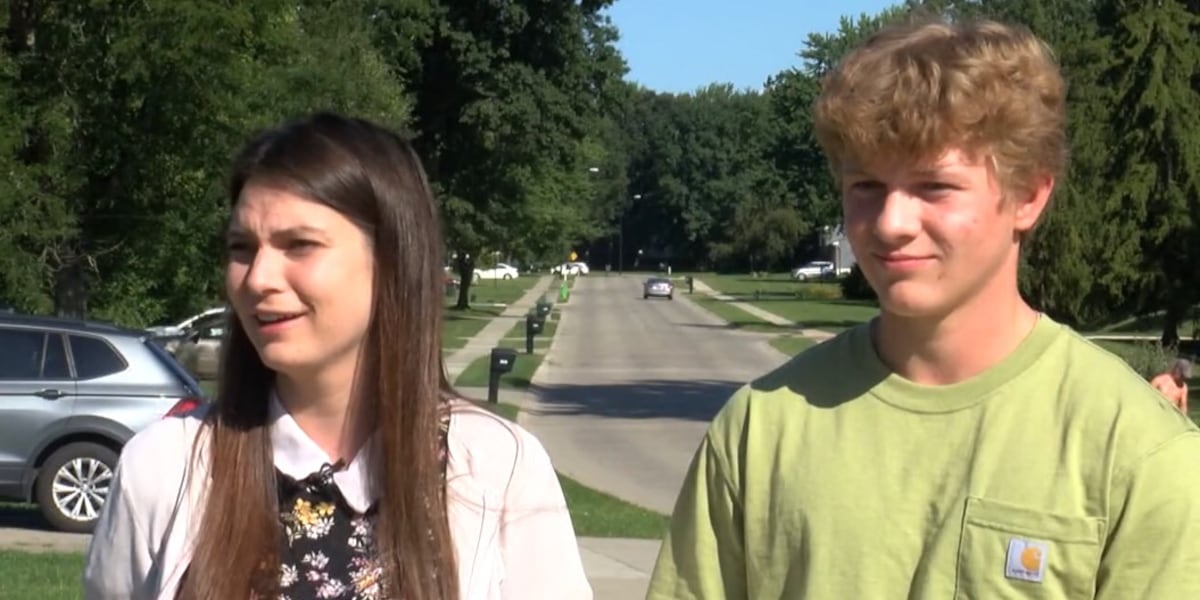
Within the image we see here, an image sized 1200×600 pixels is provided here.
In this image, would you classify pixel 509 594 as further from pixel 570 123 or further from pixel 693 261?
pixel 693 261

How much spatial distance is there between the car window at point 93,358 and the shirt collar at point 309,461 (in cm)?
1187

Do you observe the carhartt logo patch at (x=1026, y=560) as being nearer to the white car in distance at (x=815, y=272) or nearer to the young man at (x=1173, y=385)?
the young man at (x=1173, y=385)

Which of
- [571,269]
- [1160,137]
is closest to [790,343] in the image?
[1160,137]

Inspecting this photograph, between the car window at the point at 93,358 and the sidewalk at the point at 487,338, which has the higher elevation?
the car window at the point at 93,358

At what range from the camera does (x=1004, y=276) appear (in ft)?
8.34

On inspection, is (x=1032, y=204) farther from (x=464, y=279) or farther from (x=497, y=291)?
(x=497, y=291)

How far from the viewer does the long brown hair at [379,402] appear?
2654 mm

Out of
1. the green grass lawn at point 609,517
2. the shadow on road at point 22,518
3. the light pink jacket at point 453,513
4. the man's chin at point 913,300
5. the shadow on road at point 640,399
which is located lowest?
the shadow on road at point 640,399

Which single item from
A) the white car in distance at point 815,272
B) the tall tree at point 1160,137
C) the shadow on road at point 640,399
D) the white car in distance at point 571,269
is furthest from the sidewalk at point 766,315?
the white car in distance at point 571,269

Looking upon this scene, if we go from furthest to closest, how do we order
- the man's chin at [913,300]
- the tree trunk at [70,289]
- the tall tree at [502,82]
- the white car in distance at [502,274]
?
1. the white car in distance at [502,274]
2. the tall tree at [502,82]
3. the tree trunk at [70,289]
4. the man's chin at [913,300]

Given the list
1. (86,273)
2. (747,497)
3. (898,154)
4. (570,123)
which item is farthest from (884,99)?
(570,123)

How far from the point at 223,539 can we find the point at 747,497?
78 centimetres

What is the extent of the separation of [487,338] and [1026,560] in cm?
4868

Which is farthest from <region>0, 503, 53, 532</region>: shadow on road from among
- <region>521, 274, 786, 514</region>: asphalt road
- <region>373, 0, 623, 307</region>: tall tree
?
<region>373, 0, 623, 307</region>: tall tree
